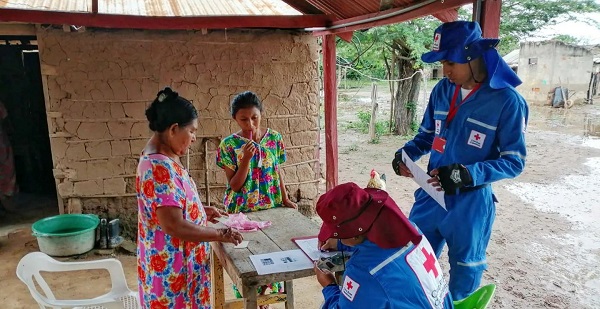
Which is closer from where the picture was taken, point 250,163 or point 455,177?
point 455,177

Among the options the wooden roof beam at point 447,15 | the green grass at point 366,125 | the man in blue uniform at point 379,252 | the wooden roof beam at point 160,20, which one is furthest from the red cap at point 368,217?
the green grass at point 366,125

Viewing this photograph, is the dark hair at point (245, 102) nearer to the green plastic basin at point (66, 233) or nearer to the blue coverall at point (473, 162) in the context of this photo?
the blue coverall at point (473, 162)

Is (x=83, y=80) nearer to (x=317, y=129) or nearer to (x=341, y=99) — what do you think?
(x=317, y=129)

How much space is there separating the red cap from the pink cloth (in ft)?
3.75

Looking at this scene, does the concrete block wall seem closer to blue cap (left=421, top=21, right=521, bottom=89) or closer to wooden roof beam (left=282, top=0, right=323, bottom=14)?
wooden roof beam (left=282, top=0, right=323, bottom=14)

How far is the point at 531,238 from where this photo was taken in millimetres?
5836

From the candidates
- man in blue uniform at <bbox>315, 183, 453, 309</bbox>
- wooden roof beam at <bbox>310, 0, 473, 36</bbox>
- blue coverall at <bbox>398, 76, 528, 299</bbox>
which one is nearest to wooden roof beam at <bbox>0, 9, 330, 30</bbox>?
wooden roof beam at <bbox>310, 0, 473, 36</bbox>

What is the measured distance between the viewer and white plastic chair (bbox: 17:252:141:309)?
2527 mm

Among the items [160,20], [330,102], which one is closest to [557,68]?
[330,102]

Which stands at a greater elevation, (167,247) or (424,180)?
(424,180)

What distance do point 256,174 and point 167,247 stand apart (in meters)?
1.03

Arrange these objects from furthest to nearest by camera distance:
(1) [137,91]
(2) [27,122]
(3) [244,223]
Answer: (2) [27,122] < (1) [137,91] < (3) [244,223]

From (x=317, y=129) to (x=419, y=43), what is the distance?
19.5 ft

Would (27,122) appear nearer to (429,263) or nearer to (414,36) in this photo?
(429,263)
